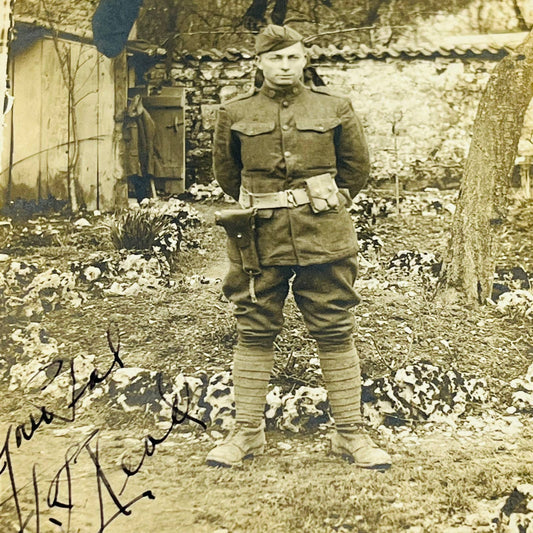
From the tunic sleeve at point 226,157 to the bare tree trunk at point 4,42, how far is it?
1.01 metres

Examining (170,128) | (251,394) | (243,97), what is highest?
(243,97)

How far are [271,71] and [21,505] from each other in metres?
2.01

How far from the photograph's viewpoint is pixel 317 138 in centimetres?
250

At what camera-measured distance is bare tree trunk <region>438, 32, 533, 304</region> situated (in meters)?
2.86

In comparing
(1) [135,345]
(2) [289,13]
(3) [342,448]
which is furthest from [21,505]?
(2) [289,13]

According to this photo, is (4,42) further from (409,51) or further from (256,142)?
(409,51)

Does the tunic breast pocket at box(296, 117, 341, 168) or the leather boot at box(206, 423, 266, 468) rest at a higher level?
the tunic breast pocket at box(296, 117, 341, 168)

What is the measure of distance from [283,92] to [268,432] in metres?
1.46

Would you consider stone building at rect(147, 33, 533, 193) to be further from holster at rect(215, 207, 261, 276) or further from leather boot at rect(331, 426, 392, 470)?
leather boot at rect(331, 426, 392, 470)

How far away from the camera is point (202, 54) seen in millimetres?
2850

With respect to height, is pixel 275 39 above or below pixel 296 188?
above
